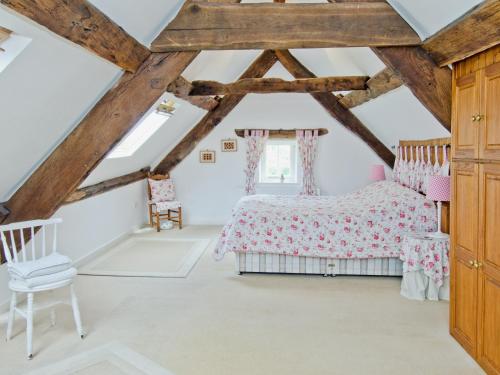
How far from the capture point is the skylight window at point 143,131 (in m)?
5.14

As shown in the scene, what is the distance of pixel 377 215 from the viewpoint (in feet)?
13.5

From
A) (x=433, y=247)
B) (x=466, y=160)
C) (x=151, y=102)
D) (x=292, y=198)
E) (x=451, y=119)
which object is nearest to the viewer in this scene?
(x=466, y=160)

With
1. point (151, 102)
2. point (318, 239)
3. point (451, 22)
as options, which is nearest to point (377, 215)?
point (318, 239)

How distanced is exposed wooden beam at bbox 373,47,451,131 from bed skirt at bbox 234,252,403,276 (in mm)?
1800

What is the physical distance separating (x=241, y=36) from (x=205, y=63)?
5.91 feet

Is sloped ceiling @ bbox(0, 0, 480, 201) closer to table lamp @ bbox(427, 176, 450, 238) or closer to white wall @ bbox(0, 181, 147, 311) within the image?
table lamp @ bbox(427, 176, 450, 238)

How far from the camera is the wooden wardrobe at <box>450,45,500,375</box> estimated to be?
231cm

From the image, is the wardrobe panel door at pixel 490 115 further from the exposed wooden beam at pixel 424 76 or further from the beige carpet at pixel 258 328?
the beige carpet at pixel 258 328

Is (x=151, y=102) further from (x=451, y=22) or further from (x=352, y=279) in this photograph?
(x=352, y=279)

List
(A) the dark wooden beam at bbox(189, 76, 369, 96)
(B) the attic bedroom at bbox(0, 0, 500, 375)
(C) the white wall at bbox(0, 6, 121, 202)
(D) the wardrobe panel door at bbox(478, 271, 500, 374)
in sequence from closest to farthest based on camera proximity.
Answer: (C) the white wall at bbox(0, 6, 121, 202) < (D) the wardrobe panel door at bbox(478, 271, 500, 374) < (B) the attic bedroom at bbox(0, 0, 500, 375) < (A) the dark wooden beam at bbox(189, 76, 369, 96)

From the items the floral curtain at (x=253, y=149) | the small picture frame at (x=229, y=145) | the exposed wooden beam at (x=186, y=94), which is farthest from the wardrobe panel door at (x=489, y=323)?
the small picture frame at (x=229, y=145)

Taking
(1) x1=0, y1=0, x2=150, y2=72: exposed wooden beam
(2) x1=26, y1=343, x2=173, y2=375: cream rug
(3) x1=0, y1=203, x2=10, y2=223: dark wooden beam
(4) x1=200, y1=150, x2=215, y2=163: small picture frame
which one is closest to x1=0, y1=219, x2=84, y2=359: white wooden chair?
(3) x1=0, y1=203, x2=10, y2=223: dark wooden beam

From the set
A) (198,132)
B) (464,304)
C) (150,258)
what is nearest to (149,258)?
(150,258)

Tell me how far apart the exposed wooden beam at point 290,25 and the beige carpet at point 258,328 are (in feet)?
7.00
